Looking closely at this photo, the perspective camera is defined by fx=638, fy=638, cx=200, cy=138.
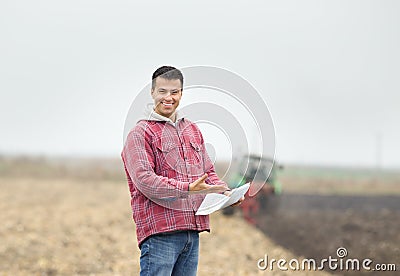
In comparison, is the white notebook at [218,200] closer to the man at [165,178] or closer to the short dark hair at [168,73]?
the man at [165,178]

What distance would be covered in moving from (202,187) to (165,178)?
0.48 feet

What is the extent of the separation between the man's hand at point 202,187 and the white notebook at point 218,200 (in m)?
0.06

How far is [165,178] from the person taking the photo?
2.39 m

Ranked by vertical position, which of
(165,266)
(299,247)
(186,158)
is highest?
(186,158)

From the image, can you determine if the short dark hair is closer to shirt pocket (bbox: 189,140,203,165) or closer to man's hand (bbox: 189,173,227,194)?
shirt pocket (bbox: 189,140,203,165)

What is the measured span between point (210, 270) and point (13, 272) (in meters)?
1.83

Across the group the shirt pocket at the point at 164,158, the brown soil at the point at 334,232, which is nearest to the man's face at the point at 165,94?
the shirt pocket at the point at 164,158

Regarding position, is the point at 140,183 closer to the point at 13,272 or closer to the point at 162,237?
the point at 162,237

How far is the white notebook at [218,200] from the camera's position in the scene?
2457 mm

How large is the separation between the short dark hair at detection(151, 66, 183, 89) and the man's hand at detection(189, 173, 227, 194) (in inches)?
16.9

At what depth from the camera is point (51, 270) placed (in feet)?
19.9

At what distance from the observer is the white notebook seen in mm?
2457

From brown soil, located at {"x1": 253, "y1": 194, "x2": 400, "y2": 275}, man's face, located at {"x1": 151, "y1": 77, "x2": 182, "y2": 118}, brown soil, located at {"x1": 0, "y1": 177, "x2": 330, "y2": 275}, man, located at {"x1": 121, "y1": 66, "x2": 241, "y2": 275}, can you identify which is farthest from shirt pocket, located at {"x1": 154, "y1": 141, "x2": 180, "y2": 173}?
brown soil, located at {"x1": 253, "y1": 194, "x2": 400, "y2": 275}

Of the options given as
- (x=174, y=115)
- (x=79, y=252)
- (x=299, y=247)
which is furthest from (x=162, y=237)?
(x=299, y=247)
